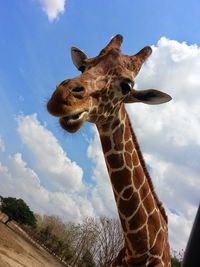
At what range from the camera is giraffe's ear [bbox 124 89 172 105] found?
16.5 ft

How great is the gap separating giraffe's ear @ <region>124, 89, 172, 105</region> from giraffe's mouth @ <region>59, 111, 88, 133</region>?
1397 millimetres

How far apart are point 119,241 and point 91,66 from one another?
25259 millimetres

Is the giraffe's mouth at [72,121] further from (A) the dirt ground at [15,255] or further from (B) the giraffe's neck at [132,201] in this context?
(A) the dirt ground at [15,255]

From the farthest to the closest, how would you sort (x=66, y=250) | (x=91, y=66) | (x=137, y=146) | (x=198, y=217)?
(x=66, y=250), (x=137, y=146), (x=91, y=66), (x=198, y=217)

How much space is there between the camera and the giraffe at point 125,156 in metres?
4.57

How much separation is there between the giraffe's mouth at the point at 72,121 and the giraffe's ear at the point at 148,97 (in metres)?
1.40

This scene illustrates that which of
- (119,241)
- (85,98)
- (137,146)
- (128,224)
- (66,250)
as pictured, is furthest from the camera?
(66,250)

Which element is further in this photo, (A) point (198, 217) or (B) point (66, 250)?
(B) point (66, 250)

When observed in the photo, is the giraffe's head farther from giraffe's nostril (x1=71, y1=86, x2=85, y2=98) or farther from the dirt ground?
the dirt ground

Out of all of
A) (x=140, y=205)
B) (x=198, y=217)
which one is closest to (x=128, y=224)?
(x=140, y=205)

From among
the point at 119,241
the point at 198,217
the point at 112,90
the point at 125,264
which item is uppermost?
the point at 119,241

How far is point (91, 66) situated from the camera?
5.02 meters

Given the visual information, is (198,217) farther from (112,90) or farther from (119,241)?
(119,241)

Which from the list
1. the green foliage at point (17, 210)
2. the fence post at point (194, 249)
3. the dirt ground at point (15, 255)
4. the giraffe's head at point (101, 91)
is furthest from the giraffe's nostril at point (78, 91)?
the green foliage at point (17, 210)
